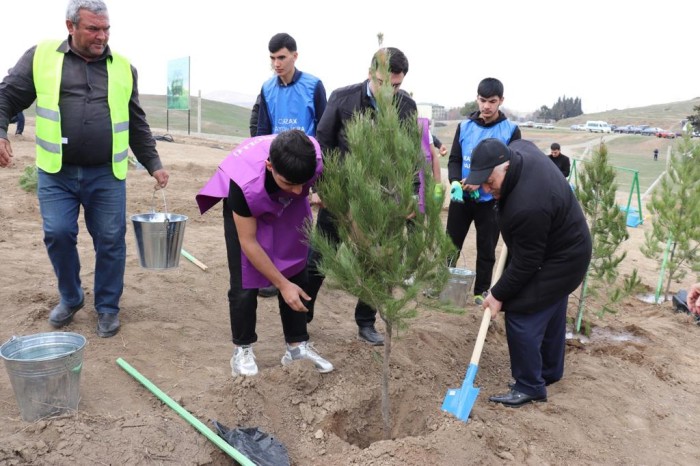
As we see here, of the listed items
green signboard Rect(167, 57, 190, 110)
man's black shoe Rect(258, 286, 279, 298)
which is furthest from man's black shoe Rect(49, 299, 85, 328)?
green signboard Rect(167, 57, 190, 110)

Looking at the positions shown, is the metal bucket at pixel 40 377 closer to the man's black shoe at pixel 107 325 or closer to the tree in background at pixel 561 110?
the man's black shoe at pixel 107 325

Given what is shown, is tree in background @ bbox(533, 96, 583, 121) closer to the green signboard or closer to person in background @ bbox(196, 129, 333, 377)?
the green signboard

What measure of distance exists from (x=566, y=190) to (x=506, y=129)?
5.17 feet

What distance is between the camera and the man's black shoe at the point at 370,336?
3997 mm

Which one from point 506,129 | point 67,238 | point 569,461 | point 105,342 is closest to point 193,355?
point 105,342

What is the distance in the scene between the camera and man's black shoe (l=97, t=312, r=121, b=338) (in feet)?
12.1

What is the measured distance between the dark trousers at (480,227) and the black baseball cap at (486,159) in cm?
174

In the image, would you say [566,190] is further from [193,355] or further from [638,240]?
[638,240]

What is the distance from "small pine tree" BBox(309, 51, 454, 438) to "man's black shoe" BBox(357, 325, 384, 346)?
1.14m

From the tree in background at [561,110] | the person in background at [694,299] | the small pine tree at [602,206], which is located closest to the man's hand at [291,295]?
the person in background at [694,299]

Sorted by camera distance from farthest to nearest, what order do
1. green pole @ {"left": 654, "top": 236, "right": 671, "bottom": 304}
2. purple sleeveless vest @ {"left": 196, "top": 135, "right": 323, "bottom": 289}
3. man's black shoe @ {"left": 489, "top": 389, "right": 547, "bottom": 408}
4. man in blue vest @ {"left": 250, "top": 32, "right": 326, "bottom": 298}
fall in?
green pole @ {"left": 654, "top": 236, "right": 671, "bottom": 304} → man in blue vest @ {"left": 250, "top": 32, "right": 326, "bottom": 298} → man's black shoe @ {"left": 489, "top": 389, "right": 547, "bottom": 408} → purple sleeveless vest @ {"left": 196, "top": 135, "right": 323, "bottom": 289}

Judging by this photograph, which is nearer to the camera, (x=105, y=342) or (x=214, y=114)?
(x=105, y=342)

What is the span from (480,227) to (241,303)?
7.98 feet

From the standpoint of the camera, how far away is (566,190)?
325cm
